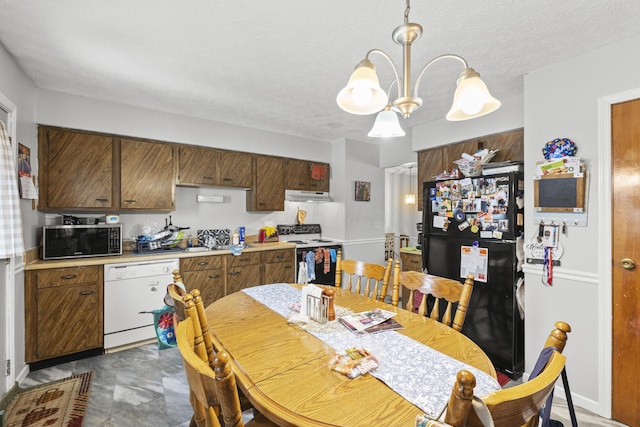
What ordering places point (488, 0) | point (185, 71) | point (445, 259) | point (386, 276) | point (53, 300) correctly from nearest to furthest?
1. point (488, 0)
2. point (386, 276)
3. point (185, 71)
4. point (53, 300)
5. point (445, 259)

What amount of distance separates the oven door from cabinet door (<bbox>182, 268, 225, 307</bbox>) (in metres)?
1.06

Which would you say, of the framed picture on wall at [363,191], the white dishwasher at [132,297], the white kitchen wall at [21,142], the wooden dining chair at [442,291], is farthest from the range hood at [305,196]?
the white kitchen wall at [21,142]

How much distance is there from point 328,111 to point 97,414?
3.19 m

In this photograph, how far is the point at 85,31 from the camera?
1.88 meters

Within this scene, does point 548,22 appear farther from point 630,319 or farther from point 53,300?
point 53,300

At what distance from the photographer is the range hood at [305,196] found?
13.9 ft

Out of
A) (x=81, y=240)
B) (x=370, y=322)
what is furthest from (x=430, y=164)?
(x=81, y=240)

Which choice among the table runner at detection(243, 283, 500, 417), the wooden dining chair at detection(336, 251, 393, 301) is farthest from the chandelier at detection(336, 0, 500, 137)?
the wooden dining chair at detection(336, 251, 393, 301)

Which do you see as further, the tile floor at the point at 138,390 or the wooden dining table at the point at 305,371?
the tile floor at the point at 138,390

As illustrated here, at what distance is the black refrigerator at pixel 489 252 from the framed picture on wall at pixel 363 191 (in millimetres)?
1751

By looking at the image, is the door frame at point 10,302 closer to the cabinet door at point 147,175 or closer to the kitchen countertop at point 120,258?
the kitchen countertop at point 120,258

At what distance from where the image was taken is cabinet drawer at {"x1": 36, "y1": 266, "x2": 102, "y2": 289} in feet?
8.29

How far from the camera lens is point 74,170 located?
2.87m

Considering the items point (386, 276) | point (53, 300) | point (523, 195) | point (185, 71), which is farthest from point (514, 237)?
point (53, 300)
